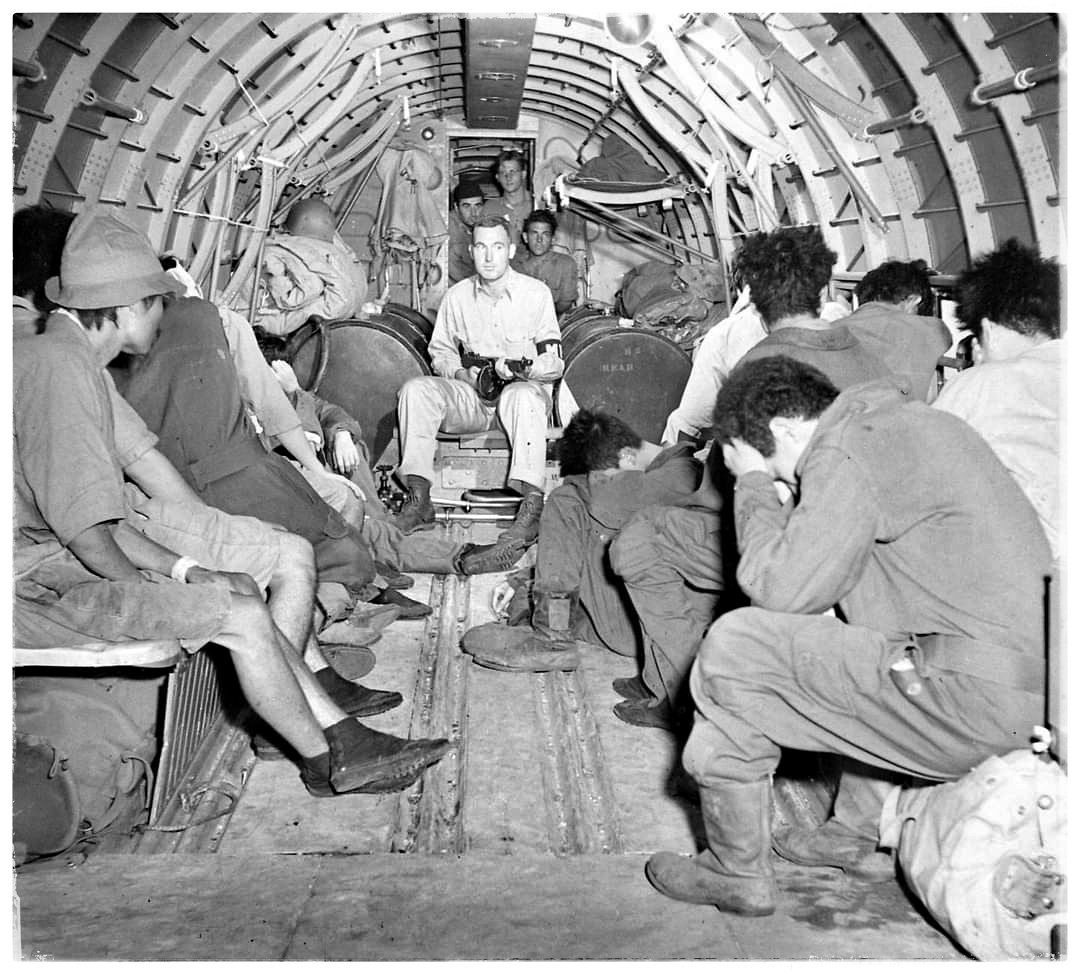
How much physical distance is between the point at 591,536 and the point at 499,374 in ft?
9.11

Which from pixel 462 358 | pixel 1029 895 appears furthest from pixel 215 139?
pixel 1029 895

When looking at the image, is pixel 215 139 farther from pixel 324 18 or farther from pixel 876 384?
pixel 876 384

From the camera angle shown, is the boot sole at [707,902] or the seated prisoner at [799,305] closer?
A: the boot sole at [707,902]

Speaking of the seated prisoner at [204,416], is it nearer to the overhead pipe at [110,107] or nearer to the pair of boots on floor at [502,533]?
the pair of boots on floor at [502,533]

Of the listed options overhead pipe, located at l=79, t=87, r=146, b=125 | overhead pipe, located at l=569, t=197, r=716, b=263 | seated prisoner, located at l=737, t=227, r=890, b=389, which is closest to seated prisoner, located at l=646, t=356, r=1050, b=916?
seated prisoner, located at l=737, t=227, r=890, b=389

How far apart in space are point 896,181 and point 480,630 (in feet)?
12.3

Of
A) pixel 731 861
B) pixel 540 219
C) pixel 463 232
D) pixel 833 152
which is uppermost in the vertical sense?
pixel 463 232

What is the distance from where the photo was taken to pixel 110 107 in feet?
17.7

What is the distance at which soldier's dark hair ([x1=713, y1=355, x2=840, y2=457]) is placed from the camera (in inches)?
95.7

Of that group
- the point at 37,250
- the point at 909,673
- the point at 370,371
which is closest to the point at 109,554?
the point at 37,250

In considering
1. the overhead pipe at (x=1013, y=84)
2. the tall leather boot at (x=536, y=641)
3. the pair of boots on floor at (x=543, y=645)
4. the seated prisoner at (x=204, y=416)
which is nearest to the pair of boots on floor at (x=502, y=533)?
the pair of boots on floor at (x=543, y=645)

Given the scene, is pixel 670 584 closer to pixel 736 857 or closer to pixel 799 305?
pixel 799 305

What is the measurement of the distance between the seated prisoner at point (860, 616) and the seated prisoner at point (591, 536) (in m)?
1.89

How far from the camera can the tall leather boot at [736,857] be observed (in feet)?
7.84
